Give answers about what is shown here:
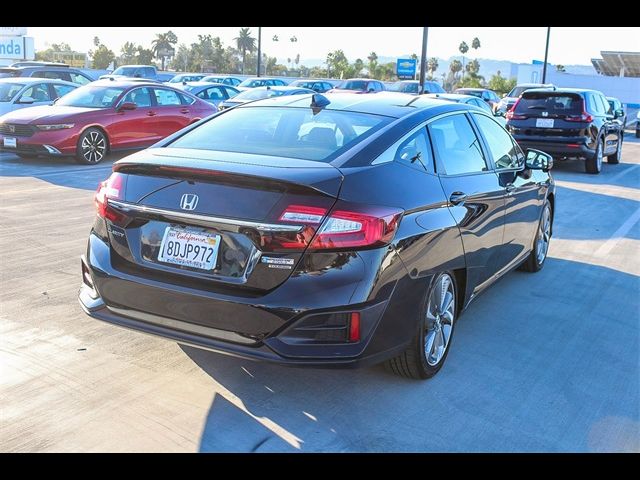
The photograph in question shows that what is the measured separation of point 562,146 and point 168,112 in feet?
26.8

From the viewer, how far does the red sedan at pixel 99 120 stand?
12.5 meters

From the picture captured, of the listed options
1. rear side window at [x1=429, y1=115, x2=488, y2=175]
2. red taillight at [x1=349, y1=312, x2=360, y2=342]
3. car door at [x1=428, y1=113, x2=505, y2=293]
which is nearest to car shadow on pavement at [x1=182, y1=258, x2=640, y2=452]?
red taillight at [x1=349, y1=312, x2=360, y2=342]

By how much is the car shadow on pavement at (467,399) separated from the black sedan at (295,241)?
0.27 m

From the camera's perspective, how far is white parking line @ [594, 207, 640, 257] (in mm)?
7596

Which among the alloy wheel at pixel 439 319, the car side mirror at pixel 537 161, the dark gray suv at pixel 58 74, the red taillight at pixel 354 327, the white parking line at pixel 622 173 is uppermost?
the dark gray suv at pixel 58 74

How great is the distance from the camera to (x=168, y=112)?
14.6 m

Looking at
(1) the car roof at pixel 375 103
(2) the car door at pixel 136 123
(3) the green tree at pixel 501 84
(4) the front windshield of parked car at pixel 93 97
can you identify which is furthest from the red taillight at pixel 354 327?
(3) the green tree at pixel 501 84

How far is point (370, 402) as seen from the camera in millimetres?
3809

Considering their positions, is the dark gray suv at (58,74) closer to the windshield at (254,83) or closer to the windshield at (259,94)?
the windshield at (259,94)

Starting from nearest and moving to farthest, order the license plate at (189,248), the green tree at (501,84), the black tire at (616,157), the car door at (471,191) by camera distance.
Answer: the license plate at (189,248) < the car door at (471,191) < the black tire at (616,157) < the green tree at (501,84)

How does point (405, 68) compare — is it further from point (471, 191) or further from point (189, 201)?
point (189, 201)

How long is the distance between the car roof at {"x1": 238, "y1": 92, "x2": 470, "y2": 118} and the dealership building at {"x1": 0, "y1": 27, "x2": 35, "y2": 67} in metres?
44.0
